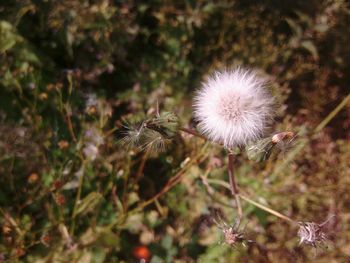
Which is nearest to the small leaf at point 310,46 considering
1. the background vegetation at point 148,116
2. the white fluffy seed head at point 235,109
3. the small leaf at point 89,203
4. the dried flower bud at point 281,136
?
the background vegetation at point 148,116

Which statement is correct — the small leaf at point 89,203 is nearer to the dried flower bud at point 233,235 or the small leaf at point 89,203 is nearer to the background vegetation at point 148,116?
the background vegetation at point 148,116

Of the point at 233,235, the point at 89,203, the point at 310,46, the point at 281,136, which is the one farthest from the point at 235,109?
the point at 310,46

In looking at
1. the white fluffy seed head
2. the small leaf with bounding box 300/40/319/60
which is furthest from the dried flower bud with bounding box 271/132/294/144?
the small leaf with bounding box 300/40/319/60

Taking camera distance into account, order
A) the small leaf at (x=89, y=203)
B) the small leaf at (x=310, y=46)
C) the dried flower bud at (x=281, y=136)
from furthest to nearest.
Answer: the small leaf at (x=310, y=46) → the small leaf at (x=89, y=203) → the dried flower bud at (x=281, y=136)

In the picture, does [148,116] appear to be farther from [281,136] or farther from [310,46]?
[310,46]

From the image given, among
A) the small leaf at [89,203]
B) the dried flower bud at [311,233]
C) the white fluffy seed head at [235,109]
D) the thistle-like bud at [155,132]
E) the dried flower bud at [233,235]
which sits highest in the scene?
the white fluffy seed head at [235,109]

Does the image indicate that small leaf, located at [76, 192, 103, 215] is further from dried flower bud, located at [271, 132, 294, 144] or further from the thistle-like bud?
dried flower bud, located at [271, 132, 294, 144]
